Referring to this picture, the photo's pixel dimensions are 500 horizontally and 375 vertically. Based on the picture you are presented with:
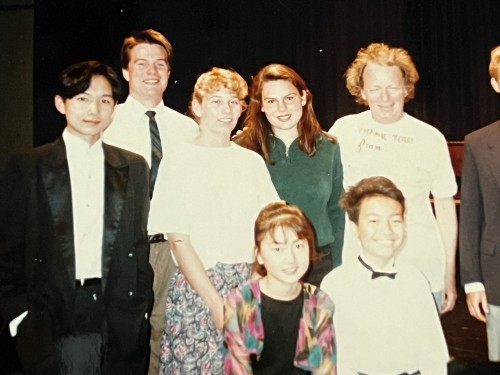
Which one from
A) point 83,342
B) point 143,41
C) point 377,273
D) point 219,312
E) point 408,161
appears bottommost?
point 83,342

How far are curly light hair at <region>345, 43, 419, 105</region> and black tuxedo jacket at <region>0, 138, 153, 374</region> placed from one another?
2.93ft

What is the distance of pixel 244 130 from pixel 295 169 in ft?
0.83

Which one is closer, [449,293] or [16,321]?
[16,321]

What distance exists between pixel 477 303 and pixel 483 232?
10.6 inches

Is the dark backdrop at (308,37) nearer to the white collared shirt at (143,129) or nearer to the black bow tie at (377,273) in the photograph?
the white collared shirt at (143,129)

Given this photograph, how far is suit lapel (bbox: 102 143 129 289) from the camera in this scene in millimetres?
1978

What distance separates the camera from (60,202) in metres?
1.96

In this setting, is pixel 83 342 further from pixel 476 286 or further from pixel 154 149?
pixel 476 286

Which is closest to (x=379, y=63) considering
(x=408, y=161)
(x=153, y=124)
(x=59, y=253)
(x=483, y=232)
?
(x=408, y=161)

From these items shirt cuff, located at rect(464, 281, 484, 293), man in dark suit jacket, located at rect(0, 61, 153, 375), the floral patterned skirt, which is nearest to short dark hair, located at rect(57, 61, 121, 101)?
man in dark suit jacket, located at rect(0, 61, 153, 375)

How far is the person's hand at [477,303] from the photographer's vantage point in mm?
2039

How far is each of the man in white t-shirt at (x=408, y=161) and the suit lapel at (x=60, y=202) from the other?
102cm

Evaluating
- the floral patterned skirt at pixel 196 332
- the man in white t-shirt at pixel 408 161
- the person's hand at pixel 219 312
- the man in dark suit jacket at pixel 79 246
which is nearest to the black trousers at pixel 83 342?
the man in dark suit jacket at pixel 79 246

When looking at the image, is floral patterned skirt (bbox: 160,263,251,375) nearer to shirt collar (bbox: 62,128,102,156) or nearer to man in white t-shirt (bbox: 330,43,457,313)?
man in white t-shirt (bbox: 330,43,457,313)
